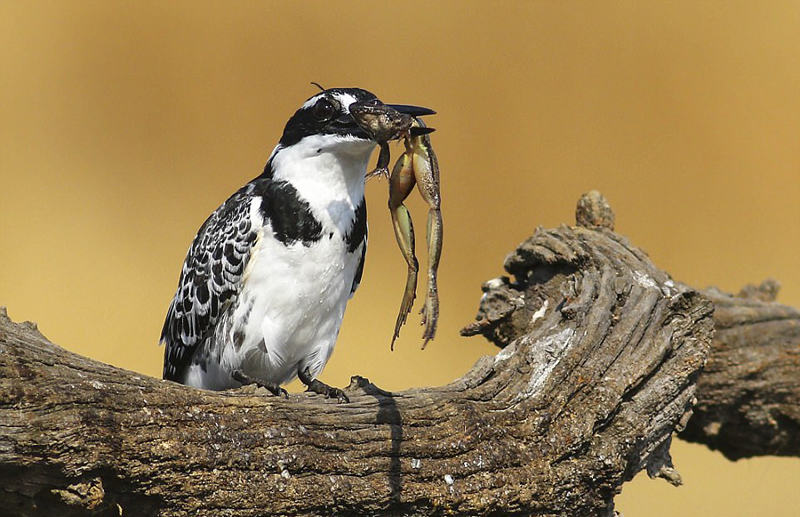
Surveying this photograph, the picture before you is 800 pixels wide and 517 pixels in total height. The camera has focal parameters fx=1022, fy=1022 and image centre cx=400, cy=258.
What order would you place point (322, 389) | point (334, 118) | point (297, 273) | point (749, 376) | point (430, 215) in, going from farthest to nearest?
point (749, 376) < point (297, 273) < point (334, 118) < point (322, 389) < point (430, 215)

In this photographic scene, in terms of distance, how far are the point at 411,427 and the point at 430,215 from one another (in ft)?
2.34

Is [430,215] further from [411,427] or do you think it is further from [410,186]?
[411,427]

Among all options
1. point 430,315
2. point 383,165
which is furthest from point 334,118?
point 430,315

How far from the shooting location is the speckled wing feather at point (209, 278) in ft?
12.4

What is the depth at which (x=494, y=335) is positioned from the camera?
424 cm

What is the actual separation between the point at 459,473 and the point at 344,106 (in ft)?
4.40

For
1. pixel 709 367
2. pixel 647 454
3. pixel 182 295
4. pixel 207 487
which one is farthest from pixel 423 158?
pixel 709 367

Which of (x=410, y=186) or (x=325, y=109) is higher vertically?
(x=325, y=109)

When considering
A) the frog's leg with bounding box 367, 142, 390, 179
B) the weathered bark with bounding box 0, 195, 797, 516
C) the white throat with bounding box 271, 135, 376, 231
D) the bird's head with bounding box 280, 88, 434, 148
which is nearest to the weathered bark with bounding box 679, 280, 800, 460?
the weathered bark with bounding box 0, 195, 797, 516

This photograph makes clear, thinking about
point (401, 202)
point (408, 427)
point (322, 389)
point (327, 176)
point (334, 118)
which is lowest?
point (408, 427)

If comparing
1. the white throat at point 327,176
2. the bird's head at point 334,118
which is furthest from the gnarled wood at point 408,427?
the bird's head at point 334,118

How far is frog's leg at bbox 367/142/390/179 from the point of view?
9.38 feet

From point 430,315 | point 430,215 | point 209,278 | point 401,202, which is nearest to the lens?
point 430,315

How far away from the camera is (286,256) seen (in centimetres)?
370
